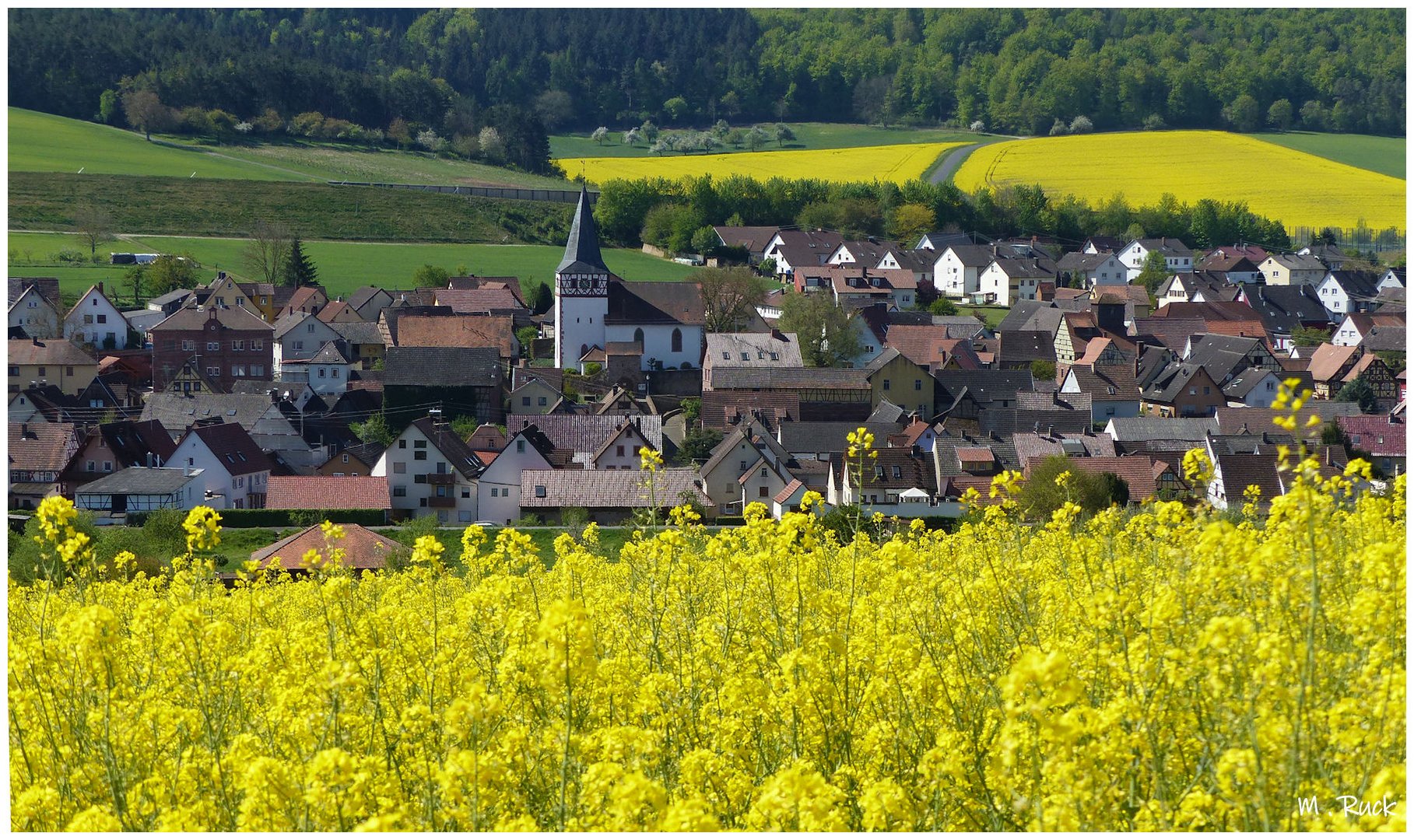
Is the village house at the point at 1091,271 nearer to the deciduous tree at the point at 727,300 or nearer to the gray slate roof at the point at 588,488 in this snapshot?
the deciduous tree at the point at 727,300

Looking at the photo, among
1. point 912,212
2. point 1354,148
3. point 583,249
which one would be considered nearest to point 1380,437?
point 583,249

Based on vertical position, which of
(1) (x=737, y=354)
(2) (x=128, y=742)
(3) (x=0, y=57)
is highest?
(3) (x=0, y=57)

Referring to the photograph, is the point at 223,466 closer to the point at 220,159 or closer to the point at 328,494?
the point at 328,494

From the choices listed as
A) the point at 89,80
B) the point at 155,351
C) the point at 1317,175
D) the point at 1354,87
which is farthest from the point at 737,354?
the point at 1354,87

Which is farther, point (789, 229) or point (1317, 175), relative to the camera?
point (1317, 175)

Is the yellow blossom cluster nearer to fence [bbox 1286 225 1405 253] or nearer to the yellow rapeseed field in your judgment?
the yellow rapeseed field

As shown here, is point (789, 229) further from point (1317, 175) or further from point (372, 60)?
point (372, 60)

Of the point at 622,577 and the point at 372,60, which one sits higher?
the point at 372,60
